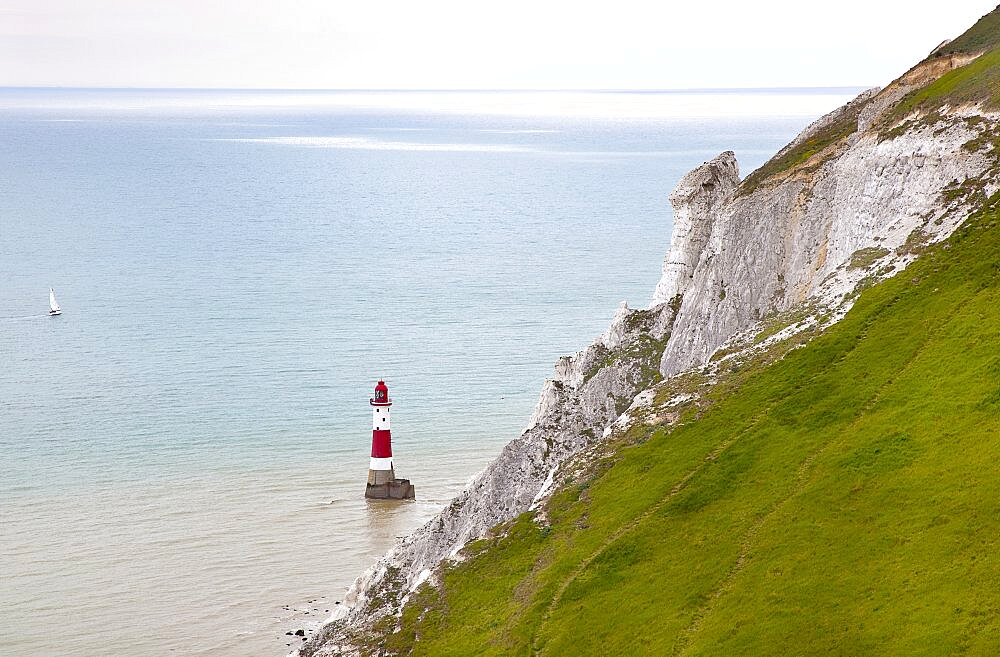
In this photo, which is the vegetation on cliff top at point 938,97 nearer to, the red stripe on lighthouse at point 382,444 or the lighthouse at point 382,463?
the lighthouse at point 382,463

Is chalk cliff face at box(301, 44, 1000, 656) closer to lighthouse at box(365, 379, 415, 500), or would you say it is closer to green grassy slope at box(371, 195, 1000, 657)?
green grassy slope at box(371, 195, 1000, 657)

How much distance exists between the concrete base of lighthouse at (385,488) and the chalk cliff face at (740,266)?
57.9 ft

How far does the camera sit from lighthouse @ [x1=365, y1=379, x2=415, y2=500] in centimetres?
6819

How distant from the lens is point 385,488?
68438 mm

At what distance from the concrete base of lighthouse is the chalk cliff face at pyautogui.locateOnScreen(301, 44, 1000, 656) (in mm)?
17648

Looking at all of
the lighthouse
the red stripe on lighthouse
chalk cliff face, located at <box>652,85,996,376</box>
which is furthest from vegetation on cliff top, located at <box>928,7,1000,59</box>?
the red stripe on lighthouse

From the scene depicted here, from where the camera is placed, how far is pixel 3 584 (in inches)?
2287

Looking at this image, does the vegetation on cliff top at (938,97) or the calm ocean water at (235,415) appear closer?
the vegetation on cliff top at (938,97)

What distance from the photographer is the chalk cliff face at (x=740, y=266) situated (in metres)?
41.3

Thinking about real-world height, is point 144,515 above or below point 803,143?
below

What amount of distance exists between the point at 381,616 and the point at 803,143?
28.5 meters

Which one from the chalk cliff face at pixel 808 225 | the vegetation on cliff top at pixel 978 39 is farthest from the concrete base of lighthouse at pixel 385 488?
the vegetation on cliff top at pixel 978 39

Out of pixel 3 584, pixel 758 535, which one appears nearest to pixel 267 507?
pixel 3 584

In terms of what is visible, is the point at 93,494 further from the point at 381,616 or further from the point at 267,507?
the point at 381,616
